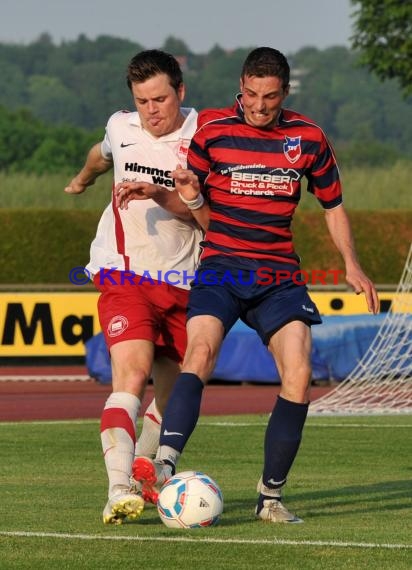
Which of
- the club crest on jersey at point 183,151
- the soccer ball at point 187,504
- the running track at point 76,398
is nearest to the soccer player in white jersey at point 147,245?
the club crest on jersey at point 183,151

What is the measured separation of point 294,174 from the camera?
750 cm

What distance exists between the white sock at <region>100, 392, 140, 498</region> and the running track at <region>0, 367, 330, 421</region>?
7.65m

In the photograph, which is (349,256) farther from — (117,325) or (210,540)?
(210,540)

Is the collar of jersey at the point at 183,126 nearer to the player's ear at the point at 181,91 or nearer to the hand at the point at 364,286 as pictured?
the player's ear at the point at 181,91

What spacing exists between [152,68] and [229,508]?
2274mm

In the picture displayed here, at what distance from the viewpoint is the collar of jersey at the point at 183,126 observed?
791 cm

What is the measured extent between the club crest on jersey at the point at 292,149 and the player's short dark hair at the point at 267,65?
0.27 metres

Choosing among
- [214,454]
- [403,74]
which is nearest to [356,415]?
[214,454]

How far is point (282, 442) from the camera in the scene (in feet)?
24.2

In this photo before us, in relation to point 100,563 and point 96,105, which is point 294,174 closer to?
point 100,563

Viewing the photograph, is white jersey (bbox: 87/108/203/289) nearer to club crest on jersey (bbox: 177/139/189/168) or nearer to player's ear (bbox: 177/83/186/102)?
club crest on jersey (bbox: 177/139/189/168)

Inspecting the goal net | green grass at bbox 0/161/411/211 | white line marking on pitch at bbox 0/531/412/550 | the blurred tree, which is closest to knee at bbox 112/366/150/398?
white line marking on pitch at bbox 0/531/412/550

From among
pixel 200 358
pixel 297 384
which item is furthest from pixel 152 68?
pixel 297 384

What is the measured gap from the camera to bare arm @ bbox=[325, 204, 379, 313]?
24.3 ft
